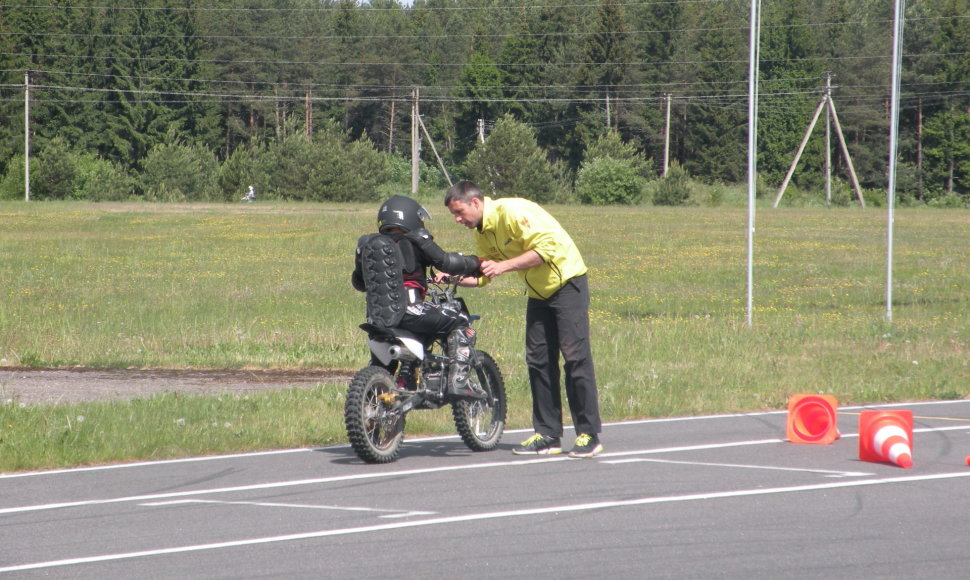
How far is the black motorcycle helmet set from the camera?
877 cm

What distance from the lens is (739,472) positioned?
8367mm

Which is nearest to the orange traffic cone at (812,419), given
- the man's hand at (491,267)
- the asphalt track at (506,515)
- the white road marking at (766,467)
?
the asphalt track at (506,515)

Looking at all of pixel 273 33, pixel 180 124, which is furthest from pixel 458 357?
pixel 273 33

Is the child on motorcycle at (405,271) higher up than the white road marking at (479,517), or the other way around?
the child on motorcycle at (405,271)

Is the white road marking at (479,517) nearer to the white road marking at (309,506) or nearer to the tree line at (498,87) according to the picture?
the white road marking at (309,506)

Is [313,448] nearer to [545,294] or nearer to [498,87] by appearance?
[545,294]

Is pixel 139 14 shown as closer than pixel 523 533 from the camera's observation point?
Result: No

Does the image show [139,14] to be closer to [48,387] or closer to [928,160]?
[928,160]

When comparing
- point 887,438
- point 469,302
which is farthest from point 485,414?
point 469,302

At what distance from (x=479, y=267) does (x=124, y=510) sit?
2.96m

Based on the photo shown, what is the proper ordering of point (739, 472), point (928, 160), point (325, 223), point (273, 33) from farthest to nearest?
point (273, 33), point (928, 160), point (325, 223), point (739, 472)

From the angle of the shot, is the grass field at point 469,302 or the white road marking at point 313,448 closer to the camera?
the white road marking at point 313,448

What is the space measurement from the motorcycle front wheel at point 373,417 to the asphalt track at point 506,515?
0.49 ft

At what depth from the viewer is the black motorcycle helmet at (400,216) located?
8.77 meters
